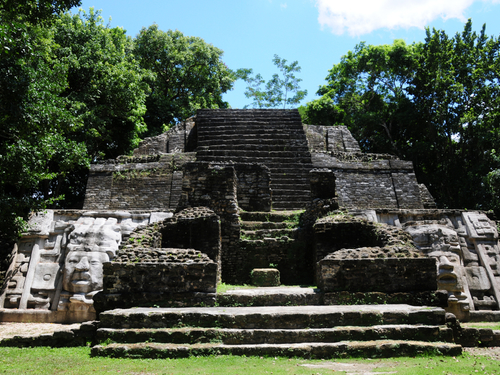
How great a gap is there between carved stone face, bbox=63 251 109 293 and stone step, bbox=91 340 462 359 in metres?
3.04

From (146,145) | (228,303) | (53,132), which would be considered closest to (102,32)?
(146,145)

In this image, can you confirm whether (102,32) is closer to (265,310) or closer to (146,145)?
(146,145)

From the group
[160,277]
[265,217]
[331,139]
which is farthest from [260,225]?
[331,139]

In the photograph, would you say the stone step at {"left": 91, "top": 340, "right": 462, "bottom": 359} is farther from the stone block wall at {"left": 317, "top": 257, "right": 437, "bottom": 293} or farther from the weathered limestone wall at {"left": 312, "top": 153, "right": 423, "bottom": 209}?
the weathered limestone wall at {"left": 312, "top": 153, "right": 423, "bottom": 209}

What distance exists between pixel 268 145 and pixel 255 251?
6062 millimetres

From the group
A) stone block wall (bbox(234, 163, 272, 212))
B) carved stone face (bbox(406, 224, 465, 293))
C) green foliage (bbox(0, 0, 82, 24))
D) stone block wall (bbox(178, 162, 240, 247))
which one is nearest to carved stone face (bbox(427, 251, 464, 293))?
carved stone face (bbox(406, 224, 465, 293))

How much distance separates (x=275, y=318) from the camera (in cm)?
477

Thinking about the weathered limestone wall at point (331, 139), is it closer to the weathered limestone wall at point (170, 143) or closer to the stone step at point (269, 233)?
the weathered limestone wall at point (170, 143)

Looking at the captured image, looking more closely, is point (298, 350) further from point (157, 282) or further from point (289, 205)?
point (289, 205)

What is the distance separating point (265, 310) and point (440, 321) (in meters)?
2.25

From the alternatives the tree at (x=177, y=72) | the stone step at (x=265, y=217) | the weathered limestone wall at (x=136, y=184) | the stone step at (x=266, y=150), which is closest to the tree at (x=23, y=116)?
the weathered limestone wall at (x=136, y=184)

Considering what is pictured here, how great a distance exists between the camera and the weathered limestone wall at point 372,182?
12.0 metres

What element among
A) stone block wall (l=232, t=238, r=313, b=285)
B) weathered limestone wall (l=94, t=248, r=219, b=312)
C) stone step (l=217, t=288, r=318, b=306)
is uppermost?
stone block wall (l=232, t=238, r=313, b=285)

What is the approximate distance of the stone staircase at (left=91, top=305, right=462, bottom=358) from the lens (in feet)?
14.4
